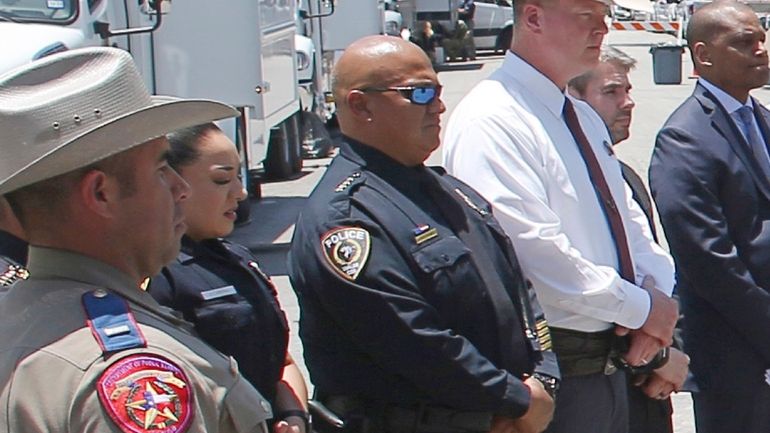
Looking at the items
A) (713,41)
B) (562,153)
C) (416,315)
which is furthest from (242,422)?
(713,41)

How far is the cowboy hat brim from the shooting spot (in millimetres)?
1721

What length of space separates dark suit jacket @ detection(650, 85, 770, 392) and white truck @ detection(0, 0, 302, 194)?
4357 millimetres

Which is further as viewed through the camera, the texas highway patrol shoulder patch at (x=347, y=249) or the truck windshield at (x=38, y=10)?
the truck windshield at (x=38, y=10)

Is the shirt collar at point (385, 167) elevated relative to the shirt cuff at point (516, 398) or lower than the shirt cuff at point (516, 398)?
elevated

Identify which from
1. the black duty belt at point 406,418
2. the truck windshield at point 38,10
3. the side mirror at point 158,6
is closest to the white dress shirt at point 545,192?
the black duty belt at point 406,418

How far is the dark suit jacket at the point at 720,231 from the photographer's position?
3.72 m

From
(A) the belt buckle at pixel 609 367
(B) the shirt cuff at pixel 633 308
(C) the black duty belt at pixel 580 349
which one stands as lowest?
(A) the belt buckle at pixel 609 367

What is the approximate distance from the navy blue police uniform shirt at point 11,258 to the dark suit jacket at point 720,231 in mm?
2091

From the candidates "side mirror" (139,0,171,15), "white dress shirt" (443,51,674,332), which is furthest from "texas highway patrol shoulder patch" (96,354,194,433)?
"side mirror" (139,0,171,15)

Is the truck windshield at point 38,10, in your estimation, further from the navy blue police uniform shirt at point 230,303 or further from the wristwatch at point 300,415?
the wristwatch at point 300,415

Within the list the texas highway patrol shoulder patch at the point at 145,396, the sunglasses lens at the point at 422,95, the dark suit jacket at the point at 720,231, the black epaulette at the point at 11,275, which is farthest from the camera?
the dark suit jacket at the point at 720,231

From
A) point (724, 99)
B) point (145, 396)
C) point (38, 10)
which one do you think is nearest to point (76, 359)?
point (145, 396)

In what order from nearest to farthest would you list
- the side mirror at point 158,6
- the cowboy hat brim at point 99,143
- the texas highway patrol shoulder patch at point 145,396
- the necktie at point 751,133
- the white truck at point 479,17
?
the texas highway patrol shoulder patch at point 145,396 → the cowboy hat brim at point 99,143 → the necktie at point 751,133 → the side mirror at point 158,6 → the white truck at point 479,17

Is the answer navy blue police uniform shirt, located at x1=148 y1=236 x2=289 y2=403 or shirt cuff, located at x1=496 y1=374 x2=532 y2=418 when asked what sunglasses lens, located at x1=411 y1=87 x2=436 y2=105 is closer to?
navy blue police uniform shirt, located at x1=148 y1=236 x2=289 y2=403
